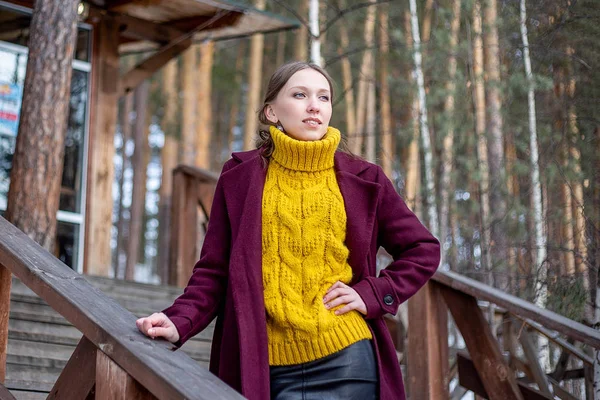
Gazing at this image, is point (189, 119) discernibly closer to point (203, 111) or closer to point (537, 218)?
point (203, 111)

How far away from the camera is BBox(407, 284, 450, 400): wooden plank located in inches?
159

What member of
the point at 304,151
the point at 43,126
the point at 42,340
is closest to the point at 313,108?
the point at 304,151

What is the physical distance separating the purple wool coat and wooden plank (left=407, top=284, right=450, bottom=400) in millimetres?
1716

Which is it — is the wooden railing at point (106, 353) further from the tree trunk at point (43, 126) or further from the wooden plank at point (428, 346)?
the tree trunk at point (43, 126)

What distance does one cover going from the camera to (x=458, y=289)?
13.0 ft

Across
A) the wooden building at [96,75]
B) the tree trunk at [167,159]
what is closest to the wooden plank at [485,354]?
the wooden building at [96,75]

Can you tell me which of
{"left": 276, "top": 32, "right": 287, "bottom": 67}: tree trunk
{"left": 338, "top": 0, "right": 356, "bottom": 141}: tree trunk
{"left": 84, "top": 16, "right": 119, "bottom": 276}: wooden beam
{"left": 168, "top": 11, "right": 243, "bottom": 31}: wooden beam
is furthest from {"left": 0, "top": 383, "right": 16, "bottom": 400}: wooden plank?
{"left": 276, "top": 32, "right": 287, "bottom": 67}: tree trunk

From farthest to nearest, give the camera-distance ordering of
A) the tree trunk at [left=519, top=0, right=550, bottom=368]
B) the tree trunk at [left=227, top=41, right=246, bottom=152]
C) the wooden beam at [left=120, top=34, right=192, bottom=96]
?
the tree trunk at [left=227, top=41, right=246, bottom=152], the wooden beam at [left=120, top=34, right=192, bottom=96], the tree trunk at [left=519, top=0, right=550, bottom=368]

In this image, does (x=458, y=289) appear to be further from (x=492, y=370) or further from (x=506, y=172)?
(x=506, y=172)

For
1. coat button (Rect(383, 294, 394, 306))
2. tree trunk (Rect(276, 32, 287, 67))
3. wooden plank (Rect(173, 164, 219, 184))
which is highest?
tree trunk (Rect(276, 32, 287, 67))

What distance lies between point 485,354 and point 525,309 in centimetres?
47

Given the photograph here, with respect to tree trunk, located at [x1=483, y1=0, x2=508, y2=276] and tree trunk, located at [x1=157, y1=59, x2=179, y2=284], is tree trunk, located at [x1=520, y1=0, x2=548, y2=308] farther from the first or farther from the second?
tree trunk, located at [x1=157, y1=59, x2=179, y2=284]

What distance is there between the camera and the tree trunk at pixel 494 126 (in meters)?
7.66

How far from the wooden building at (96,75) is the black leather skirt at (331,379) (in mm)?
5909
